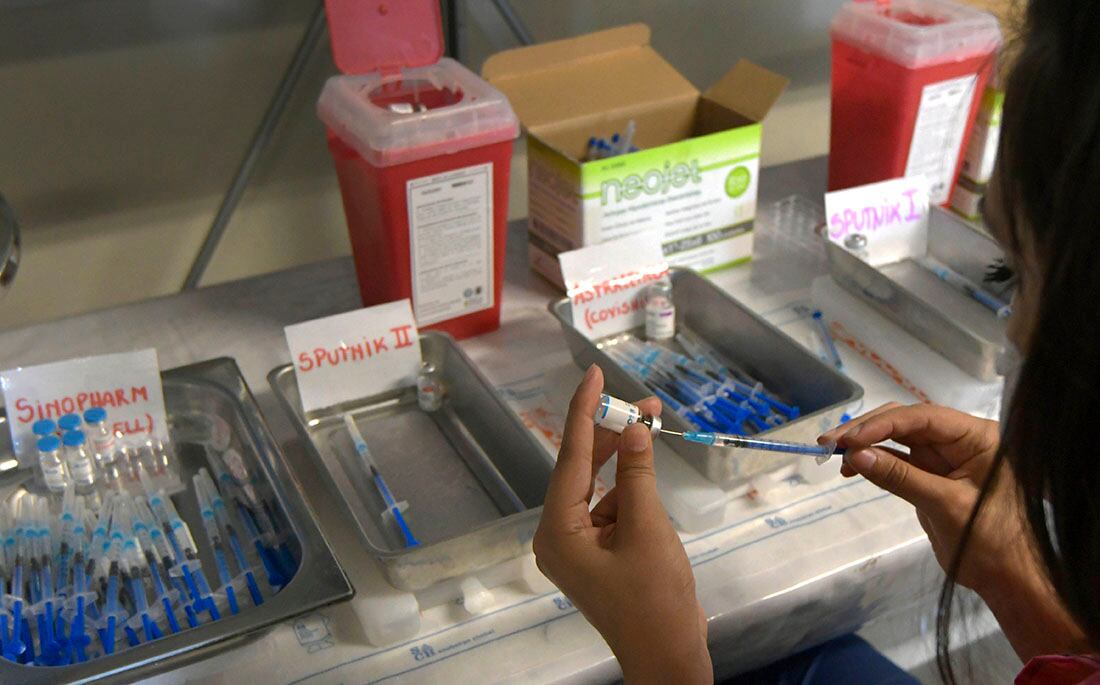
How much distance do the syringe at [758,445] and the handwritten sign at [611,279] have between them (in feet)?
0.93

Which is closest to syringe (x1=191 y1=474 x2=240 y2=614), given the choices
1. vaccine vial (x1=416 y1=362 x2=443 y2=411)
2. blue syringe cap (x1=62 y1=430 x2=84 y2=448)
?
blue syringe cap (x1=62 y1=430 x2=84 y2=448)

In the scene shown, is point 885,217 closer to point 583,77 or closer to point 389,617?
point 583,77

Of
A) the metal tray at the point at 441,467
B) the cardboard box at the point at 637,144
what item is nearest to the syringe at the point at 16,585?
the metal tray at the point at 441,467

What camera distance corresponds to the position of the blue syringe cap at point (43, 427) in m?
0.91

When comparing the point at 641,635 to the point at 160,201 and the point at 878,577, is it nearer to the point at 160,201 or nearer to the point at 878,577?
the point at 878,577

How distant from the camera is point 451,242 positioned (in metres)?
1.05

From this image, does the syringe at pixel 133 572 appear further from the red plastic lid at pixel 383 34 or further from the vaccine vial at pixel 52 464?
the red plastic lid at pixel 383 34

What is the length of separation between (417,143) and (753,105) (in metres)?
0.44

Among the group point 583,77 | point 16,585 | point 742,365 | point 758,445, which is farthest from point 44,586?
point 583,77

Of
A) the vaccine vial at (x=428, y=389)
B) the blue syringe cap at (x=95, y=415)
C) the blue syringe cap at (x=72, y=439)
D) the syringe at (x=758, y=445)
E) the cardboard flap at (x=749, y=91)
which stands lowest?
the vaccine vial at (x=428, y=389)

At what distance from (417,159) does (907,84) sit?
60 centimetres

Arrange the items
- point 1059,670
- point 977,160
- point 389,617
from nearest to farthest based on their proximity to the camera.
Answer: point 1059,670
point 389,617
point 977,160

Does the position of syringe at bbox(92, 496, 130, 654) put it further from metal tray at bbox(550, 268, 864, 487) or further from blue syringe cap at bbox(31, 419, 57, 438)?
metal tray at bbox(550, 268, 864, 487)

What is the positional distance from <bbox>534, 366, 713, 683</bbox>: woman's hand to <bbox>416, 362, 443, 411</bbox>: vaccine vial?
0.32 meters
